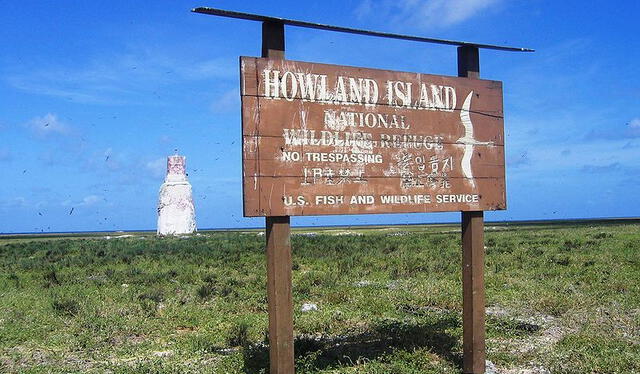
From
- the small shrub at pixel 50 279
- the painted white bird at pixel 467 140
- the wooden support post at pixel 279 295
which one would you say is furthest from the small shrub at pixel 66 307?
the painted white bird at pixel 467 140

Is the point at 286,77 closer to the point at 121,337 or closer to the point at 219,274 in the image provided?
the point at 121,337

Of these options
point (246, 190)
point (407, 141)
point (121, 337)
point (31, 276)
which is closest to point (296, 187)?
point (246, 190)

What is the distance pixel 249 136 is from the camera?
5.75 m

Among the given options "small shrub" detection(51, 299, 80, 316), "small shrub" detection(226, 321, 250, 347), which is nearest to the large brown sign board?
"small shrub" detection(226, 321, 250, 347)

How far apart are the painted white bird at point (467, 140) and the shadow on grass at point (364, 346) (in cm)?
243

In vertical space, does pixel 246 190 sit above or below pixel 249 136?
below

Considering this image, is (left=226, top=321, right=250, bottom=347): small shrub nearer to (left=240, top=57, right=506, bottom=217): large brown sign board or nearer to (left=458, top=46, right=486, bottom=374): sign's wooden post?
(left=458, top=46, right=486, bottom=374): sign's wooden post

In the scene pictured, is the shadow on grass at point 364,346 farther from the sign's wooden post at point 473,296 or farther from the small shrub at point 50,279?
the small shrub at point 50,279

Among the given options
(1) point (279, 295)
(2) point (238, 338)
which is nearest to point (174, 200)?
(2) point (238, 338)

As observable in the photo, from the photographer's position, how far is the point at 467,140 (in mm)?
7180

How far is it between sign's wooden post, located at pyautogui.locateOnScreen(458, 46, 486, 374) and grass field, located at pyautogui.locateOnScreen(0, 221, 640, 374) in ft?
1.15

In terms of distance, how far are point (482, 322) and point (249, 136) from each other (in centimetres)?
364

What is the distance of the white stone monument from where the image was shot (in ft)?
181

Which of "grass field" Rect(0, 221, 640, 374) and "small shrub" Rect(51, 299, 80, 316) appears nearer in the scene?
"grass field" Rect(0, 221, 640, 374)
